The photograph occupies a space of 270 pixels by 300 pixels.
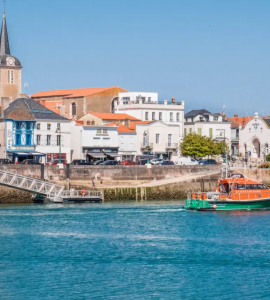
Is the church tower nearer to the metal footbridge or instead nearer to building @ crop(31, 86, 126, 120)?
building @ crop(31, 86, 126, 120)

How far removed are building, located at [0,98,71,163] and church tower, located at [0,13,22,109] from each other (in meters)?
12.5

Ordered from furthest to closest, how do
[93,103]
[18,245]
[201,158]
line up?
[93,103], [201,158], [18,245]

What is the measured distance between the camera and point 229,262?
4603 centimetres

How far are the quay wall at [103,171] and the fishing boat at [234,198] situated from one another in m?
15.7

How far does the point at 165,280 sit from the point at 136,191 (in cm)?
4429

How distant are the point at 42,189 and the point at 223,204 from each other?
17.9 meters

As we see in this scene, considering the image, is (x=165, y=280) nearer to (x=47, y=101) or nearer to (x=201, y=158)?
(x=201, y=158)

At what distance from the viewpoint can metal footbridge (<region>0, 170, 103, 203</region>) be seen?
77125mm

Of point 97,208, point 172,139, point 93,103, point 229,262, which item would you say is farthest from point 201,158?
point 229,262

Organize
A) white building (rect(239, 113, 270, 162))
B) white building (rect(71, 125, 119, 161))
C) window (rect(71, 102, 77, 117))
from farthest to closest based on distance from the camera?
window (rect(71, 102, 77, 117)) < white building (rect(239, 113, 270, 162)) < white building (rect(71, 125, 119, 161))

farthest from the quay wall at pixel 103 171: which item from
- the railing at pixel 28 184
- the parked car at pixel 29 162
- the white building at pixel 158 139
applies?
the white building at pixel 158 139

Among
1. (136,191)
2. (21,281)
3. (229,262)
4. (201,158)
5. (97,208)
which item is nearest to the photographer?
(21,281)

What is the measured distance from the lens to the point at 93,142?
338 ft

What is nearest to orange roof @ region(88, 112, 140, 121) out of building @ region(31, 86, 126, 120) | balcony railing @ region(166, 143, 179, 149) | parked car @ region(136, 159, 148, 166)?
balcony railing @ region(166, 143, 179, 149)
